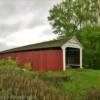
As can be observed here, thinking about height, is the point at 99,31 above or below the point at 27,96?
above

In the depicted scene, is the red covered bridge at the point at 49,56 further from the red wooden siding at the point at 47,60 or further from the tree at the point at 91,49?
the tree at the point at 91,49

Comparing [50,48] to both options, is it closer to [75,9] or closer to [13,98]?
[75,9]

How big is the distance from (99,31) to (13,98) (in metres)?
30.1

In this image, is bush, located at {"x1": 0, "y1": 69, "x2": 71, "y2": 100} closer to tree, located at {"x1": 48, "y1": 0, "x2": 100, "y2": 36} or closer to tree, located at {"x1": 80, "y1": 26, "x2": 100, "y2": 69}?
tree, located at {"x1": 80, "y1": 26, "x2": 100, "y2": 69}

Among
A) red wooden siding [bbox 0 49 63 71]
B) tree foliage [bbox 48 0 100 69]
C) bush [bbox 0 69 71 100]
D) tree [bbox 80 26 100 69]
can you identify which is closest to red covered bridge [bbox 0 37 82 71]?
red wooden siding [bbox 0 49 63 71]

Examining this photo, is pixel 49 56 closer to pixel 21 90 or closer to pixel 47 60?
pixel 47 60

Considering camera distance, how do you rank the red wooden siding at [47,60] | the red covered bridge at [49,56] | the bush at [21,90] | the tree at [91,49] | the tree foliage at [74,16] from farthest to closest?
the tree foliage at [74,16] → the tree at [91,49] → the red covered bridge at [49,56] → the red wooden siding at [47,60] → the bush at [21,90]

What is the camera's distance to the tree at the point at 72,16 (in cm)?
4331

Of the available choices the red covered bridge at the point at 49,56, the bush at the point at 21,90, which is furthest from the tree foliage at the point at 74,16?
the bush at the point at 21,90

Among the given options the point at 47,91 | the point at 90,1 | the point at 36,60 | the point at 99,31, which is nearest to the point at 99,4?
the point at 90,1

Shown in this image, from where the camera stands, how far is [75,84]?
16984 mm

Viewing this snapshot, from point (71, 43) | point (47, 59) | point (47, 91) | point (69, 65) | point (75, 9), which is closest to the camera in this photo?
point (47, 91)

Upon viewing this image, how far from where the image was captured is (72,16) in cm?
4375

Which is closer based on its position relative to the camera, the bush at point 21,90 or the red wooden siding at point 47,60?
the bush at point 21,90
